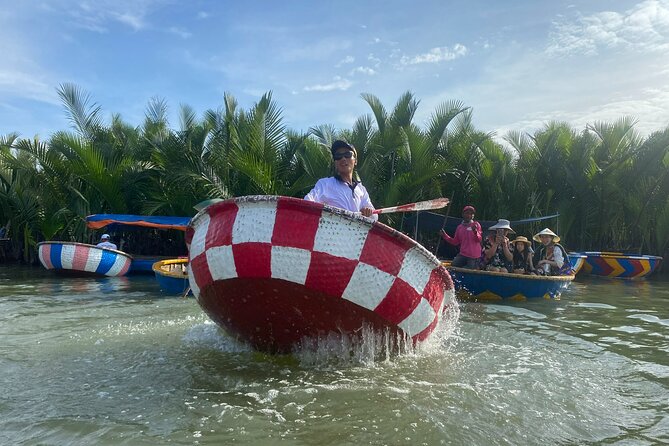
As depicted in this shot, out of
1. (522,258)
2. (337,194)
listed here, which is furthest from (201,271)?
(522,258)

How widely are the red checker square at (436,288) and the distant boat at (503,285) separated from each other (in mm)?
4764

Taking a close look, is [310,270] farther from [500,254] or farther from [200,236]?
[500,254]

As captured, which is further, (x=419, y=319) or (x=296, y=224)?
(x=419, y=319)

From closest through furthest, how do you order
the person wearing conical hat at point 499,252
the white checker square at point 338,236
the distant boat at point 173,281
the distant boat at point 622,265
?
the white checker square at point 338,236
the distant boat at point 173,281
the person wearing conical hat at point 499,252
the distant boat at point 622,265

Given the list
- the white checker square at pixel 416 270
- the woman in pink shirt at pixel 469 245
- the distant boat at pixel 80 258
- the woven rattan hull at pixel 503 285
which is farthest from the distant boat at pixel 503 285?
the distant boat at pixel 80 258

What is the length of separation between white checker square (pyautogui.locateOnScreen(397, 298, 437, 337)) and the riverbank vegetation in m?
9.44

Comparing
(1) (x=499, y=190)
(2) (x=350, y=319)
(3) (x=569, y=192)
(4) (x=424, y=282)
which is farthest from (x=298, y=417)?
(3) (x=569, y=192)

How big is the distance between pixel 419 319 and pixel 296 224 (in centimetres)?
112

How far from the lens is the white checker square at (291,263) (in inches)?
127

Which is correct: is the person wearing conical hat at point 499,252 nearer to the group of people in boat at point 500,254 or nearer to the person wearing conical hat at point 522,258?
the group of people in boat at point 500,254

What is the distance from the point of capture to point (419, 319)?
359cm

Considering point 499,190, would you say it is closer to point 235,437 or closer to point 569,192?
point 569,192

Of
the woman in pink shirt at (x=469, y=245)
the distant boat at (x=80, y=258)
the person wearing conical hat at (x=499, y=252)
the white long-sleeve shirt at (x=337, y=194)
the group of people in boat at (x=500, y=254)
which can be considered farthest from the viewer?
the distant boat at (x=80, y=258)

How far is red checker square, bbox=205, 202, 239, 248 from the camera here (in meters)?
3.42
